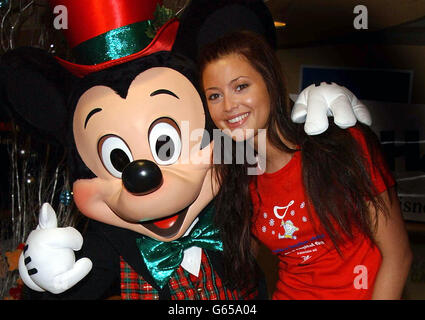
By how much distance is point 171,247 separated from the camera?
4.73 feet

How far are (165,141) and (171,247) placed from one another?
34cm

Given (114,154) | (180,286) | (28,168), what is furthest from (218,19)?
(28,168)

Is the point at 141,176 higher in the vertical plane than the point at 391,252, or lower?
higher

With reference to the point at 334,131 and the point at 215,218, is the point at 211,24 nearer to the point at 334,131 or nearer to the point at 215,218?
the point at 334,131

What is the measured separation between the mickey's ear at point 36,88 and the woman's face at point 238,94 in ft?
1.49

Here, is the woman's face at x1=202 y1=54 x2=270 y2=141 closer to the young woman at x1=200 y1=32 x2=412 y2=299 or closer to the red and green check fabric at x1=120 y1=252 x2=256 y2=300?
the young woman at x1=200 y1=32 x2=412 y2=299

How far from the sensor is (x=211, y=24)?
1393 mm

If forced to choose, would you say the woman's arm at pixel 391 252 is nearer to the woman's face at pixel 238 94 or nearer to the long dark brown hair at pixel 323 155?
the long dark brown hair at pixel 323 155

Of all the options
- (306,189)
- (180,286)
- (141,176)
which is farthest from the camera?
(180,286)

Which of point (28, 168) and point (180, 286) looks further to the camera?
point (28, 168)

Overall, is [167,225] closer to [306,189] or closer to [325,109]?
[306,189]

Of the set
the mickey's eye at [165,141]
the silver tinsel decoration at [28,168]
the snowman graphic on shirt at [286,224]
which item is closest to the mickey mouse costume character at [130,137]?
the mickey's eye at [165,141]
